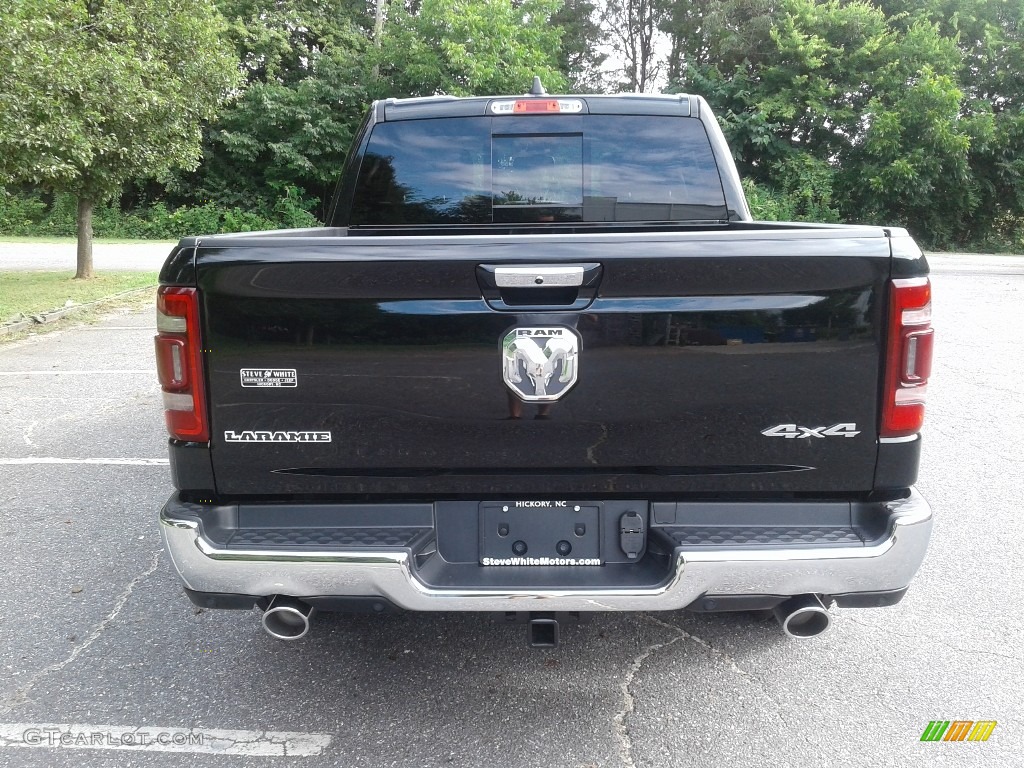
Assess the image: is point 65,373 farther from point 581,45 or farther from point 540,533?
point 581,45

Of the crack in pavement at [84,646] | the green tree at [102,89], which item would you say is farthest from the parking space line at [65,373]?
the crack in pavement at [84,646]

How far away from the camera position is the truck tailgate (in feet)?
7.25

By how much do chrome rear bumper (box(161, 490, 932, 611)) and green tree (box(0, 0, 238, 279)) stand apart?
28.1 ft

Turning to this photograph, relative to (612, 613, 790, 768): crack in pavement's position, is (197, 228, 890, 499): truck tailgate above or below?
above

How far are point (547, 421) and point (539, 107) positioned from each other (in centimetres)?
208

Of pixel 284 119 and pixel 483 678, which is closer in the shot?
pixel 483 678

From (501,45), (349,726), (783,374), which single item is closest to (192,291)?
(349,726)

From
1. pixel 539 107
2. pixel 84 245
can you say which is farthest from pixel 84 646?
pixel 84 245

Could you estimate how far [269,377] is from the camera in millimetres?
2291

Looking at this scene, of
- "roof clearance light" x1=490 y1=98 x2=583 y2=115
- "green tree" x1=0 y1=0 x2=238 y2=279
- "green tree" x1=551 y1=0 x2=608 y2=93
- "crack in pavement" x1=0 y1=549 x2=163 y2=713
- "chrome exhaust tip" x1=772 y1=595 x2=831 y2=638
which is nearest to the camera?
"chrome exhaust tip" x1=772 y1=595 x2=831 y2=638

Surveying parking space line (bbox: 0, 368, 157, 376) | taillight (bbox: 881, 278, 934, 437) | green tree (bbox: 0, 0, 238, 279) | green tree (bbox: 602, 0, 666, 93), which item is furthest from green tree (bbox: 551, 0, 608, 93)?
taillight (bbox: 881, 278, 934, 437)

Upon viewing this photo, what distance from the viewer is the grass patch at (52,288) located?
40.4ft

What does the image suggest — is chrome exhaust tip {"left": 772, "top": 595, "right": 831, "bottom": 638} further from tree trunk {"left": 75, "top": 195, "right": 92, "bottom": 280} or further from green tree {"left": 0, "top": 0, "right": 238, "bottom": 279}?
tree trunk {"left": 75, "top": 195, "right": 92, "bottom": 280}

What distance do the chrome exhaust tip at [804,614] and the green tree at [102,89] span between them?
946 cm
